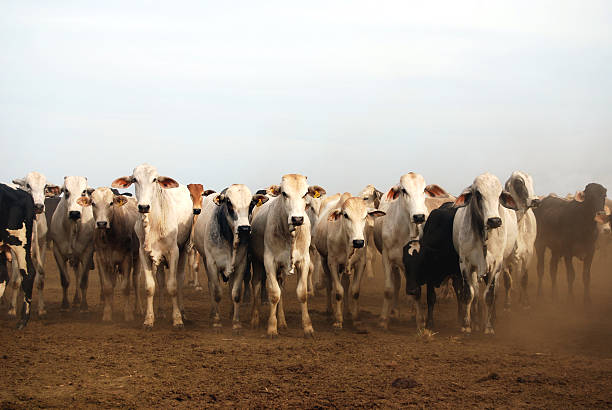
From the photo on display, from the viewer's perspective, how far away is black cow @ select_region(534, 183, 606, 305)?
46.4 feet

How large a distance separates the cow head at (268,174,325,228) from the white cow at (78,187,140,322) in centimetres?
319

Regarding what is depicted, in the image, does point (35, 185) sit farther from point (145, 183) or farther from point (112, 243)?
point (145, 183)

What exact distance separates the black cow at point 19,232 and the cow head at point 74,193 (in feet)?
3.07

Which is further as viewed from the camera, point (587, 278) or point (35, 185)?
point (587, 278)

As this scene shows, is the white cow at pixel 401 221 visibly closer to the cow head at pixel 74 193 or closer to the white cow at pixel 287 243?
the white cow at pixel 287 243

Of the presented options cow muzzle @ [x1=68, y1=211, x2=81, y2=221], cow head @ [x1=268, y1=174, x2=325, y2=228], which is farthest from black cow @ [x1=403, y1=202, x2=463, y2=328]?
cow muzzle @ [x1=68, y1=211, x2=81, y2=221]

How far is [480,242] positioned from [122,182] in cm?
587

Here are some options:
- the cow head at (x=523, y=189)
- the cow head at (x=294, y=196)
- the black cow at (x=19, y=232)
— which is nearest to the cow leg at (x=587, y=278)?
the cow head at (x=523, y=189)

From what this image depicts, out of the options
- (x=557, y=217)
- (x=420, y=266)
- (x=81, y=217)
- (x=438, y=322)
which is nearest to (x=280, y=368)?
(x=420, y=266)

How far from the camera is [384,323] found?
35.7 feet

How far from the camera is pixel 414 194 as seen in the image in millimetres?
10625

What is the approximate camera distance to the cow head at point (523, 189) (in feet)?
41.1

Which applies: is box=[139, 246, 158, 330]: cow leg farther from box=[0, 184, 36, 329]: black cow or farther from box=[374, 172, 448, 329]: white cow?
box=[374, 172, 448, 329]: white cow

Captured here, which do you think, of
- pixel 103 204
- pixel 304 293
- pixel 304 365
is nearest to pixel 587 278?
pixel 304 293
